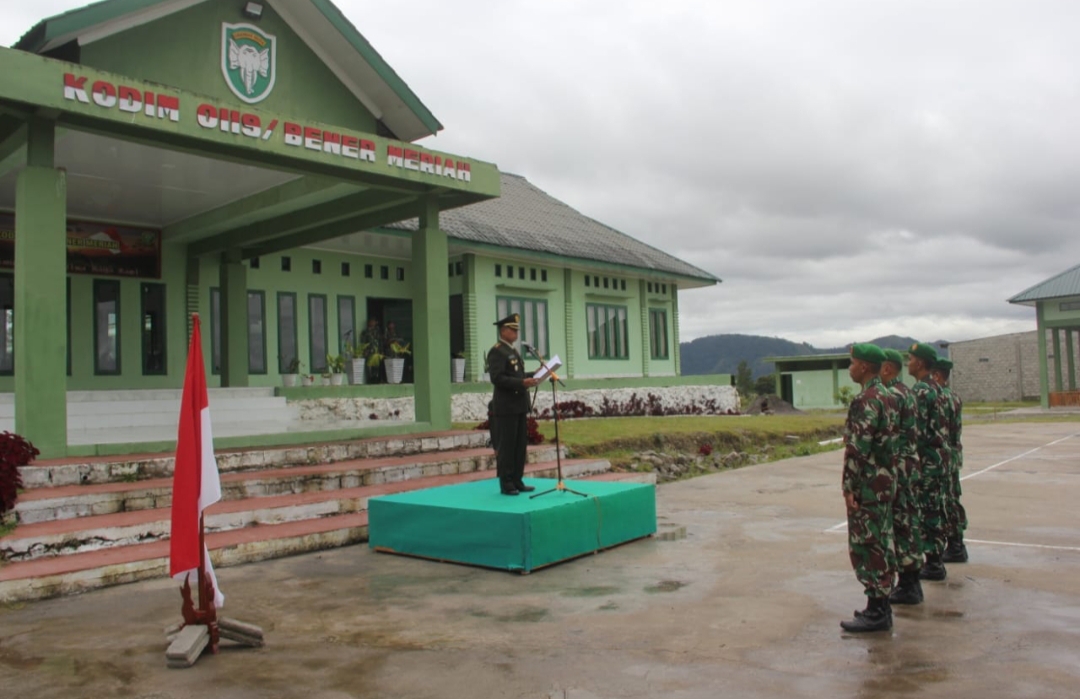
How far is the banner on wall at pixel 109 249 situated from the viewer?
1472cm

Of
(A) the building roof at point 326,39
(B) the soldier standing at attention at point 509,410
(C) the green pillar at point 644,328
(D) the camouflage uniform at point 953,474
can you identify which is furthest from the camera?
(C) the green pillar at point 644,328

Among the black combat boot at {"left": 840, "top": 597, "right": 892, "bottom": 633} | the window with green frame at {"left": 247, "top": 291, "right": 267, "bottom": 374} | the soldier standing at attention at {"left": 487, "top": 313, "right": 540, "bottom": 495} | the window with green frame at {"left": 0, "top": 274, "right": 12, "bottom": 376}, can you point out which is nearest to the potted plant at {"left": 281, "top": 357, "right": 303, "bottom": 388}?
the window with green frame at {"left": 247, "top": 291, "right": 267, "bottom": 374}

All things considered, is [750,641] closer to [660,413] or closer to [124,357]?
[124,357]

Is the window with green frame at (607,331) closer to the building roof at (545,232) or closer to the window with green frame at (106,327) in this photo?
the building roof at (545,232)

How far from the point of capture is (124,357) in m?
15.4

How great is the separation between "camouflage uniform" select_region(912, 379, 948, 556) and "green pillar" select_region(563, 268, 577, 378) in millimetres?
16747

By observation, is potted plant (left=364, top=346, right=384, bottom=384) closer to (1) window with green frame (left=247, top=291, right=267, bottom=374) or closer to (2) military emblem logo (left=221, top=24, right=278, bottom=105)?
(1) window with green frame (left=247, top=291, right=267, bottom=374)

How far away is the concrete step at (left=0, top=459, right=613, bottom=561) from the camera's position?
22.6 ft

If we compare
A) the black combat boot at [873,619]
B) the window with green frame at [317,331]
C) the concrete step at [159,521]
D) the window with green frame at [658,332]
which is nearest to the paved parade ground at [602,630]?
the black combat boot at [873,619]

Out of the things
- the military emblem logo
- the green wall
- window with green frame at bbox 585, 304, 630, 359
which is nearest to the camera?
the green wall

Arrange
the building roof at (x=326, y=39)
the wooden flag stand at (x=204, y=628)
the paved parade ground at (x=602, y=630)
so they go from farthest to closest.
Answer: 1. the building roof at (x=326, y=39)
2. the wooden flag stand at (x=204, y=628)
3. the paved parade ground at (x=602, y=630)

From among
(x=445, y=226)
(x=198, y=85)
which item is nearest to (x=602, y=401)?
(x=445, y=226)

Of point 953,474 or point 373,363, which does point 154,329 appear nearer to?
point 373,363

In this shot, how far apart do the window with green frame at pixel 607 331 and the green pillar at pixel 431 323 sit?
11.7m
